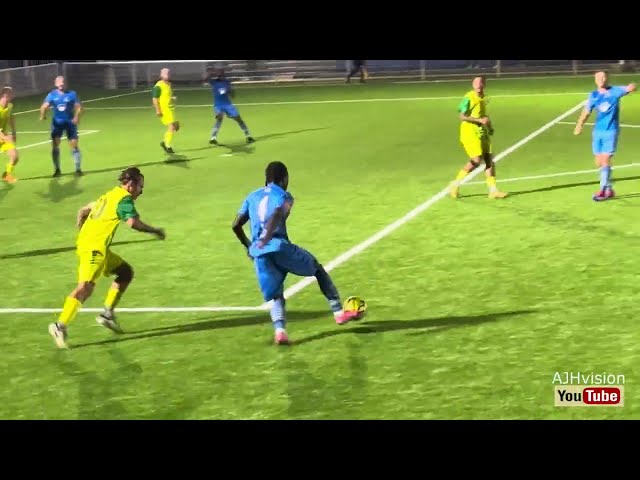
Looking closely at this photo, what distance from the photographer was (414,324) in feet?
34.1

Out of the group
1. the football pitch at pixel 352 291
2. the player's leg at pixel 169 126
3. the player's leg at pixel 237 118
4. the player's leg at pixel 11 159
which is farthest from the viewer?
the player's leg at pixel 237 118

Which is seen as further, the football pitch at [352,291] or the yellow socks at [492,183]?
the yellow socks at [492,183]

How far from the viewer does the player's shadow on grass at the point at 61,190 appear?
19391 mm

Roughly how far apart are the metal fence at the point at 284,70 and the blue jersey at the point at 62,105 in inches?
866

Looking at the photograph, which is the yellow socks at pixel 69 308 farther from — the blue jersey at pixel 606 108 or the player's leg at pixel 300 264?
the blue jersey at pixel 606 108

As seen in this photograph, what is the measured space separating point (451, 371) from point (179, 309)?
11.5 ft

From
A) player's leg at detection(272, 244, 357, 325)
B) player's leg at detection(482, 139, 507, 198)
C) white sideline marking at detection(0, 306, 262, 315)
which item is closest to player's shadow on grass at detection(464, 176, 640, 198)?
player's leg at detection(482, 139, 507, 198)

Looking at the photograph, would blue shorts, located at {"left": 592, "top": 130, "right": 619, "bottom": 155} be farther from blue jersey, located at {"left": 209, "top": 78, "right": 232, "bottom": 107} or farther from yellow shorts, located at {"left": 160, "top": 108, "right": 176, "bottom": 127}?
blue jersey, located at {"left": 209, "top": 78, "right": 232, "bottom": 107}

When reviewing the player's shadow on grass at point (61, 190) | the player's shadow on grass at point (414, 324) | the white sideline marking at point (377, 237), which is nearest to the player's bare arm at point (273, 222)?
the white sideline marking at point (377, 237)

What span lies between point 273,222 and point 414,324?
1901 mm

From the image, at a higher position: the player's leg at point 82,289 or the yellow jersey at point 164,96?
the yellow jersey at point 164,96

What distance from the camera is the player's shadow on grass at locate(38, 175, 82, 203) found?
1939 centimetres

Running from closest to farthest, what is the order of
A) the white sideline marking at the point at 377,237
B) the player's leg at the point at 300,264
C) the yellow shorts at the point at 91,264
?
the player's leg at the point at 300,264 → the yellow shorts at the point at 91,264 → the white sideline marking at the point at 377,237

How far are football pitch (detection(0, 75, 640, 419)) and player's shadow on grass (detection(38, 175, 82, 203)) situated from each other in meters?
0.11
